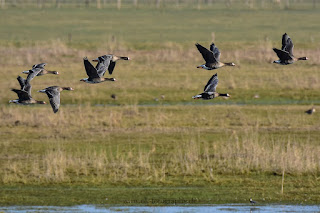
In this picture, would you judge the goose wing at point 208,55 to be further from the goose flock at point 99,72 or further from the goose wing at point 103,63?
the goose wing at point 103,63

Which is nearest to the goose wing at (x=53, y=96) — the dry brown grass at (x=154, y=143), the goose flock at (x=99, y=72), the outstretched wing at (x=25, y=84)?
the goose flock at (x=99, y=72)

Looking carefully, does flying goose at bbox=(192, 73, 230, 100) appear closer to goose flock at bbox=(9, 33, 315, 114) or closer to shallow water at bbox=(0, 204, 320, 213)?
goose flock at bbox=(9, 33, 315, 114)

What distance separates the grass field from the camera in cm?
2530

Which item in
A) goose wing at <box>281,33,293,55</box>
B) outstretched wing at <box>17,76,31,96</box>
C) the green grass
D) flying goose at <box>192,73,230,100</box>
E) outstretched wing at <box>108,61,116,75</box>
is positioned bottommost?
flying goose at <box>192,73,230,100</box>

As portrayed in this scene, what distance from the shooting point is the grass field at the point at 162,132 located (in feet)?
83.0

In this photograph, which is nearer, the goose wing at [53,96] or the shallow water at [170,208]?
the goose wing at [53,96]

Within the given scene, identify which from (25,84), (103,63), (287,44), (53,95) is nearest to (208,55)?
(287,44)

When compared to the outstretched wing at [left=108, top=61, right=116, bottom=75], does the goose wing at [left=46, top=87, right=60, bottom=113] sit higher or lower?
lower

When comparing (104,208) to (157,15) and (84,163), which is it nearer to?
(84,163)

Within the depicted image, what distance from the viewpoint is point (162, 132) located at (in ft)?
114

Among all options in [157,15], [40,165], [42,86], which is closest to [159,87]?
[42,86]

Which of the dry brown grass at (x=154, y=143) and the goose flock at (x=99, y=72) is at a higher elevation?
the goose flock at (x=99, y=72)

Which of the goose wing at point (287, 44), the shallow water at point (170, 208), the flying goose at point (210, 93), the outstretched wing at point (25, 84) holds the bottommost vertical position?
the shallow water at point (170, 208)

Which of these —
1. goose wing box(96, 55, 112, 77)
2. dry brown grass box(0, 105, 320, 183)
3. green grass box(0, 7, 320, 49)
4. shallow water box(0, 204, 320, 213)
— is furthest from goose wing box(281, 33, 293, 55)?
green grass box(0, 7, 320, 49)
